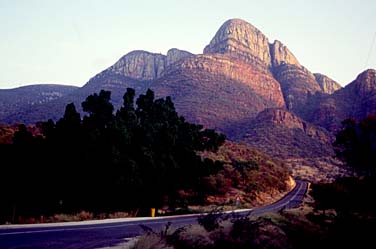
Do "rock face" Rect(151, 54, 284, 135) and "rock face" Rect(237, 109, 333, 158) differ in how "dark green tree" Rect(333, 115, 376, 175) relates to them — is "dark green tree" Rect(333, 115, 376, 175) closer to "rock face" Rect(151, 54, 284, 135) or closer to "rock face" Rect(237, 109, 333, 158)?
"rock face" Rect(237, 109, 333, 158)

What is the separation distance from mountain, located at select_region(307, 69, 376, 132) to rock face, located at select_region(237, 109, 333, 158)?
10.9 metres

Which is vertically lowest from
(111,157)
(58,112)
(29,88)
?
(111,157)

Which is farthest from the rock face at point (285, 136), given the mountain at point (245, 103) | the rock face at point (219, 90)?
the rock face at point (219, 90)

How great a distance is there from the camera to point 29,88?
183 m

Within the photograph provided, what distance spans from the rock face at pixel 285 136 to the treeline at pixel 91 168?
75.0 metres

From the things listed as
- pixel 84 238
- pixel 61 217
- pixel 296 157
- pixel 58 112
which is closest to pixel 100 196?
pixel 61 217

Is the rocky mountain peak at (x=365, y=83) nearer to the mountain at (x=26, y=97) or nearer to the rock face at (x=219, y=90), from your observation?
the rock face at (x=219, y=90)

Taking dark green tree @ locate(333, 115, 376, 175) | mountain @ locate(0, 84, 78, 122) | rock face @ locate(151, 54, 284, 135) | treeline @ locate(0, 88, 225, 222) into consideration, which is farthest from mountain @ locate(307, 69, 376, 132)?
treeline @ locate(0, 88, 225, 222)

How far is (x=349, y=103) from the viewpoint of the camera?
149 metres

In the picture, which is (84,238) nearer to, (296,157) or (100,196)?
(100,196)

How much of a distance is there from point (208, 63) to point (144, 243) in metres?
169

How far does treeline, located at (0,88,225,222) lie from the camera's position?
25.0m

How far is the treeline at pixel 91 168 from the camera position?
82.2ft

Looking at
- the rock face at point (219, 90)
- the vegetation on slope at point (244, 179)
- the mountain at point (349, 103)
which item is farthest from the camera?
the mountain at point (349, 103)
